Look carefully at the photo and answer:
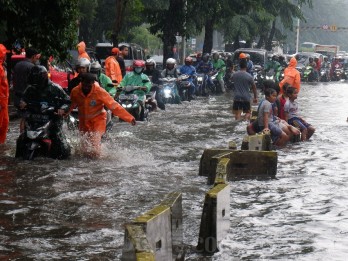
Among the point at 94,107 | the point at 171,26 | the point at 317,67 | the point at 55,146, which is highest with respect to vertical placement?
the point at 171,26

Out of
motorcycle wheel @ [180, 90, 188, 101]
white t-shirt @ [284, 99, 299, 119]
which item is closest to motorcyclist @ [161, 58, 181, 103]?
motorcycle wheel @ [180, 90, 188, 101]

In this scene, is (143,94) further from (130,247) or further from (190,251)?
(130,247)

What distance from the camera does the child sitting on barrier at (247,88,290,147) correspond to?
1611 cm

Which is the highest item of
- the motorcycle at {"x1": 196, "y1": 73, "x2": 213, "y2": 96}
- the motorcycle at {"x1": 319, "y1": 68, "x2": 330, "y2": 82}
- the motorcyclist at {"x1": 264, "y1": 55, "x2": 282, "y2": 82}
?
the motorcyclist at {"x1": 264, "y1": 55, "x2": 282, "y2": 82}

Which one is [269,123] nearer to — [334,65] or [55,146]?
[55,146]

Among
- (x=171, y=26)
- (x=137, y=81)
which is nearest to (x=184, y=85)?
(x=137, y=81)

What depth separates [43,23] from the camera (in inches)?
608

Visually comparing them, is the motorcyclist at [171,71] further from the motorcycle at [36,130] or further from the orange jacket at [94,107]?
the motorcycle at [36,130]

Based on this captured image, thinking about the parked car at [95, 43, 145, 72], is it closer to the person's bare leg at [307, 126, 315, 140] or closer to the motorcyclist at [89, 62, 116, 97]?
the motorcyclist at [89, 62, 116, 97]

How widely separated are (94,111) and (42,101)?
853 millimetres

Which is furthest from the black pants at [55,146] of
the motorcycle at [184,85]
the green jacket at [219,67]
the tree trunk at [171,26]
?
the tree trunk at [171,26]

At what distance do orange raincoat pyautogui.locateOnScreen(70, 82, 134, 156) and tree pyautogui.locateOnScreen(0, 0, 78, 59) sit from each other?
162cm

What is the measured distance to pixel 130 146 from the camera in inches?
665

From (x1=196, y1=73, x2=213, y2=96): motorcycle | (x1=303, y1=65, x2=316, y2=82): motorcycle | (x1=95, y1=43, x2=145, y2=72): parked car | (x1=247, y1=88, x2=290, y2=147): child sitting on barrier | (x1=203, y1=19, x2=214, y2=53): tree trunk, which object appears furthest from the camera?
(x1=303, y1=65, x2=316, y2=82): motorcycle
